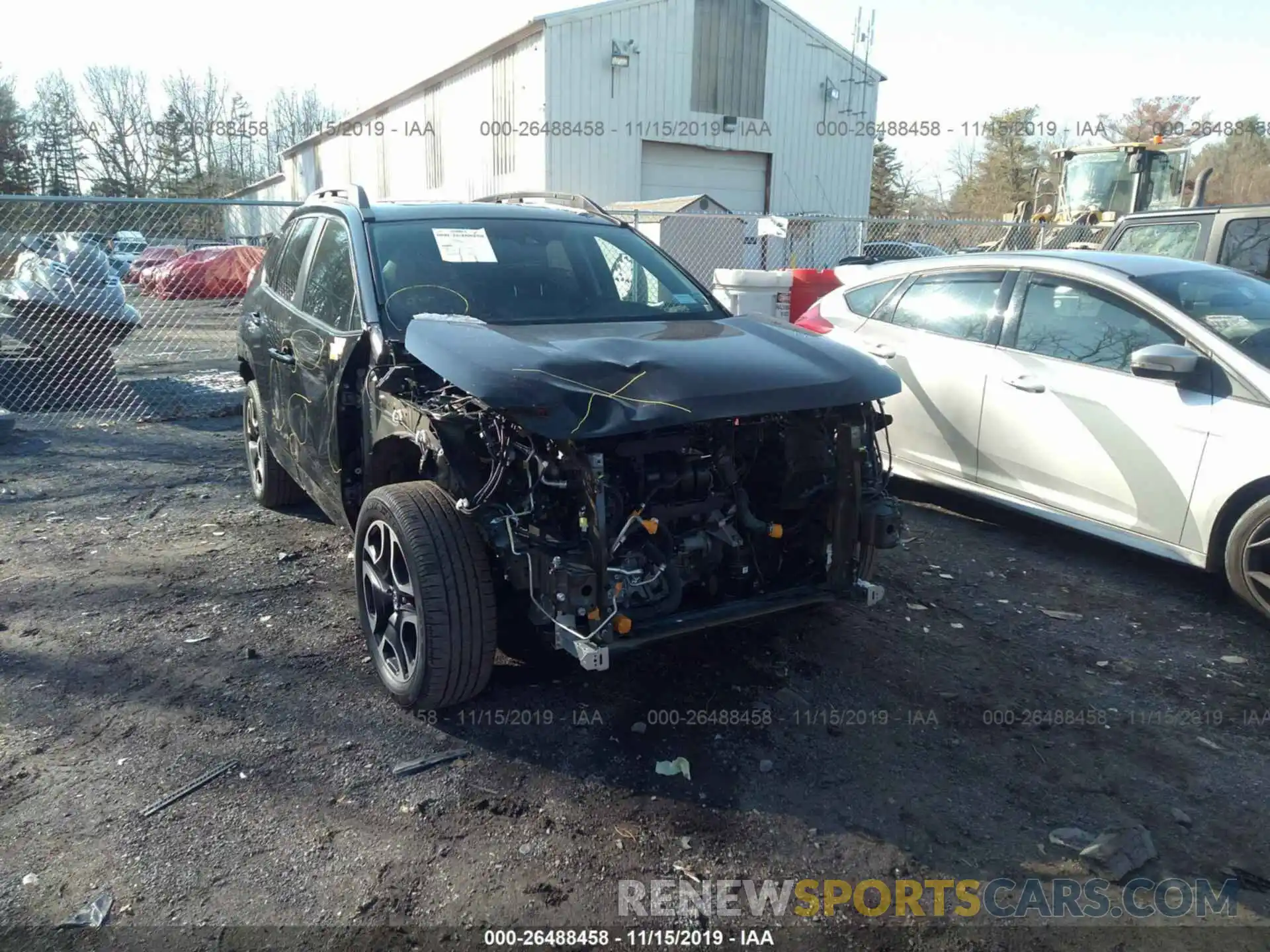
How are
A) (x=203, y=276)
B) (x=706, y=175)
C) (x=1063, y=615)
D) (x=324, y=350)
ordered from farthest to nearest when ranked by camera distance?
(x=706, y=175), (x=203, y=276), (x=1063, y=615), (x=324, y=350)

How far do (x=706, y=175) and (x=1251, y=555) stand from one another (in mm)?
18587

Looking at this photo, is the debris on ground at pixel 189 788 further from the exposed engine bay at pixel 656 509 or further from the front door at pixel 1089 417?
the front door at pixel 1089 417

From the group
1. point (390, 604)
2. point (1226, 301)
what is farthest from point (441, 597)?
point (1226, 301)

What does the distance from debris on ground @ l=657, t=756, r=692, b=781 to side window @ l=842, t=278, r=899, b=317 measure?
3.87 m

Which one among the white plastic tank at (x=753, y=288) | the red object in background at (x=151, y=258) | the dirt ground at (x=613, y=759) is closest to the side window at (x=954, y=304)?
the dirt ground at (x=613, y=759)

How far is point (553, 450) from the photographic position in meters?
3.03

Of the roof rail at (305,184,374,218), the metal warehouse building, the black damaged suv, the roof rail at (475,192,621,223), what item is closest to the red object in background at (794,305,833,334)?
the roof rail at (475,192,621,223)

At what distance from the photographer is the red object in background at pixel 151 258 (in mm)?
9695

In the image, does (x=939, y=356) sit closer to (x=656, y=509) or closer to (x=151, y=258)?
(x=656, y=509)

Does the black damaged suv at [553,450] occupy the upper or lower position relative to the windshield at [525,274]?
lower

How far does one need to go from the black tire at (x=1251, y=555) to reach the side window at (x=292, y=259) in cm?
467

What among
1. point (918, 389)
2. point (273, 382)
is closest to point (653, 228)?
point (918, 389)

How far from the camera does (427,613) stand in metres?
3.13

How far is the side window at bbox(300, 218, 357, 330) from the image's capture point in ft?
13.1
